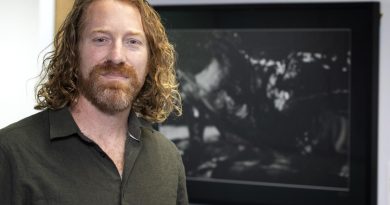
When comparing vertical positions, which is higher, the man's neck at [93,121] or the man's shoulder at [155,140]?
the man's neck at [93,121]

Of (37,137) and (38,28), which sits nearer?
(37,137)

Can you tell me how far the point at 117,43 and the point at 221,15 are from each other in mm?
686

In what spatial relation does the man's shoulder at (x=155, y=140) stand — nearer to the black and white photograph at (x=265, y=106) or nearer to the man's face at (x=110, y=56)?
the man's face at (x=110, y=56)

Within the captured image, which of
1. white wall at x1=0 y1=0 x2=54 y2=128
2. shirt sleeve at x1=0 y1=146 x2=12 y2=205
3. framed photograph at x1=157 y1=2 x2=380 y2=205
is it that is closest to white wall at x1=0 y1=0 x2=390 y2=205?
white wall at x1=0 y1=0 x2=54 y2=128

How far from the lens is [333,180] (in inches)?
55.9

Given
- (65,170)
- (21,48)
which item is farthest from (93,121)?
(21,48)

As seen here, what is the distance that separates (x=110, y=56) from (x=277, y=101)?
741 mm

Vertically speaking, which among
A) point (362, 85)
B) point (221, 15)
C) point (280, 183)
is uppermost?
point (221, 15)

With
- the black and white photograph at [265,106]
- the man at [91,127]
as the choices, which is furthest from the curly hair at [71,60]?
the black and white photograph at [265,106]

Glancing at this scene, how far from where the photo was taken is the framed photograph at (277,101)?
1390mm

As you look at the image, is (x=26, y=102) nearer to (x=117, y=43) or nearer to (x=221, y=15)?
(x=117, y=43)

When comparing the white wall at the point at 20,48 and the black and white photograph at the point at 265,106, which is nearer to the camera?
the white wall at the point at 20,48

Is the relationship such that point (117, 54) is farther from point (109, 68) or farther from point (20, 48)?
point (20, 48)

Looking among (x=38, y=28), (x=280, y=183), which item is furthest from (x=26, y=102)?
(x=280, y=183)
